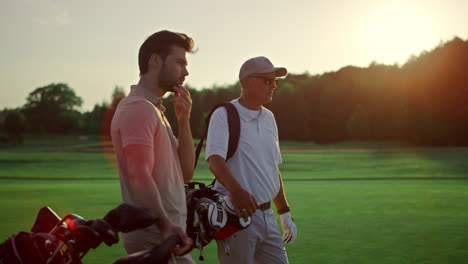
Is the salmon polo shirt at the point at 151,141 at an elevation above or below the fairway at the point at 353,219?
above

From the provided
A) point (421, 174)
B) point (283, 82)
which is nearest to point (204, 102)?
point (283, 82)

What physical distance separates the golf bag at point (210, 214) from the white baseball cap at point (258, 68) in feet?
1.76

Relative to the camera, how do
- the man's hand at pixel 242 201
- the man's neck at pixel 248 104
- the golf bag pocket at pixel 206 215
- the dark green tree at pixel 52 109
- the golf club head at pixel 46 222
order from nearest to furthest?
the golf club head at pixel 46 222 < the golf bag pocket at pixel 206 215 < the man's hand at pixel 242 201 < the man's neck at pixel 248 104 < the dark green tree at pixel 52 109

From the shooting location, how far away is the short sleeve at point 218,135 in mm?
4500

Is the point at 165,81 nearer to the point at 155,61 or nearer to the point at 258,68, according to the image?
the point at 155,61

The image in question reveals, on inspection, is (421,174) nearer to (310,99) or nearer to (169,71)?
(169,71)

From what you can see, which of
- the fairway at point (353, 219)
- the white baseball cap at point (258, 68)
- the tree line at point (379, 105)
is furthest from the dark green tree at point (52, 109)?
the white baseball cap at point (258, 68)

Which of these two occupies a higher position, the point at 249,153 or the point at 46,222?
the point at 249,153

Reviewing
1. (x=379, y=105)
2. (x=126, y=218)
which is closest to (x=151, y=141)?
(x=126, y=218)

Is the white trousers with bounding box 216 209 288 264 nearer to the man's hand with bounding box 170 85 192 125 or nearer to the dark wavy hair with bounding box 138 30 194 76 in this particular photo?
the man's hand with bounding box 170 85 192 125

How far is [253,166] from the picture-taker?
4.62m

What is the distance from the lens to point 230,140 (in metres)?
4.60

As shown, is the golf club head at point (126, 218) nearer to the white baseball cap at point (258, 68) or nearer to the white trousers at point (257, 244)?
the white trousers at point (257, 244)

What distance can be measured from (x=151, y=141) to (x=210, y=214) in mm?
1238
